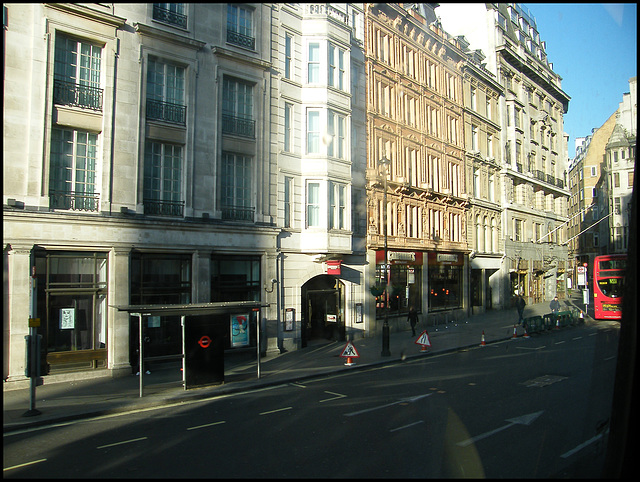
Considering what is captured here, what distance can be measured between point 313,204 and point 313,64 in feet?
22.2

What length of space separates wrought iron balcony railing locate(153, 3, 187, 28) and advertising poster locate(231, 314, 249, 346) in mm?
11773

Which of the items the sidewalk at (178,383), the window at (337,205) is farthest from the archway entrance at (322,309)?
the window at (337,205)

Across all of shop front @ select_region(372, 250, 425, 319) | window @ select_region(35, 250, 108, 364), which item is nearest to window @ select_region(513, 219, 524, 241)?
shop front @ select_region(372, 250, 425, 319)

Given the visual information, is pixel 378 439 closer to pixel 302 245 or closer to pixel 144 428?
pixel 144 428

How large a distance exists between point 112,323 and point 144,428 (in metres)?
6.98

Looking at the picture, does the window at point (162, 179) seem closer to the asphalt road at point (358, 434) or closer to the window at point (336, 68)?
the asphalt road at point (358, 434)

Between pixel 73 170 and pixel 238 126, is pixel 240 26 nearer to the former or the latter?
pixel 238 126

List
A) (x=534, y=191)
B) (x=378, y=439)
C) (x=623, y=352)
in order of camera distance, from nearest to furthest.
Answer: (x=623, y=352), (x=378, y=439), (x=534, y=191)

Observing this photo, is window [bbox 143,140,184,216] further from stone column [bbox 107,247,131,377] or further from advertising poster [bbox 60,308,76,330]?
advertising poster [bbox 60,308,76,330]

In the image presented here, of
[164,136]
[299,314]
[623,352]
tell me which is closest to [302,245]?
[299,314]

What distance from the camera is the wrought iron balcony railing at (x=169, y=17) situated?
17641 millimetres

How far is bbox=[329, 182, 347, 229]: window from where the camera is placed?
22766 millimetres

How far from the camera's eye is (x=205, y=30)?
1894cm

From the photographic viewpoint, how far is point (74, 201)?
52.0 feet
